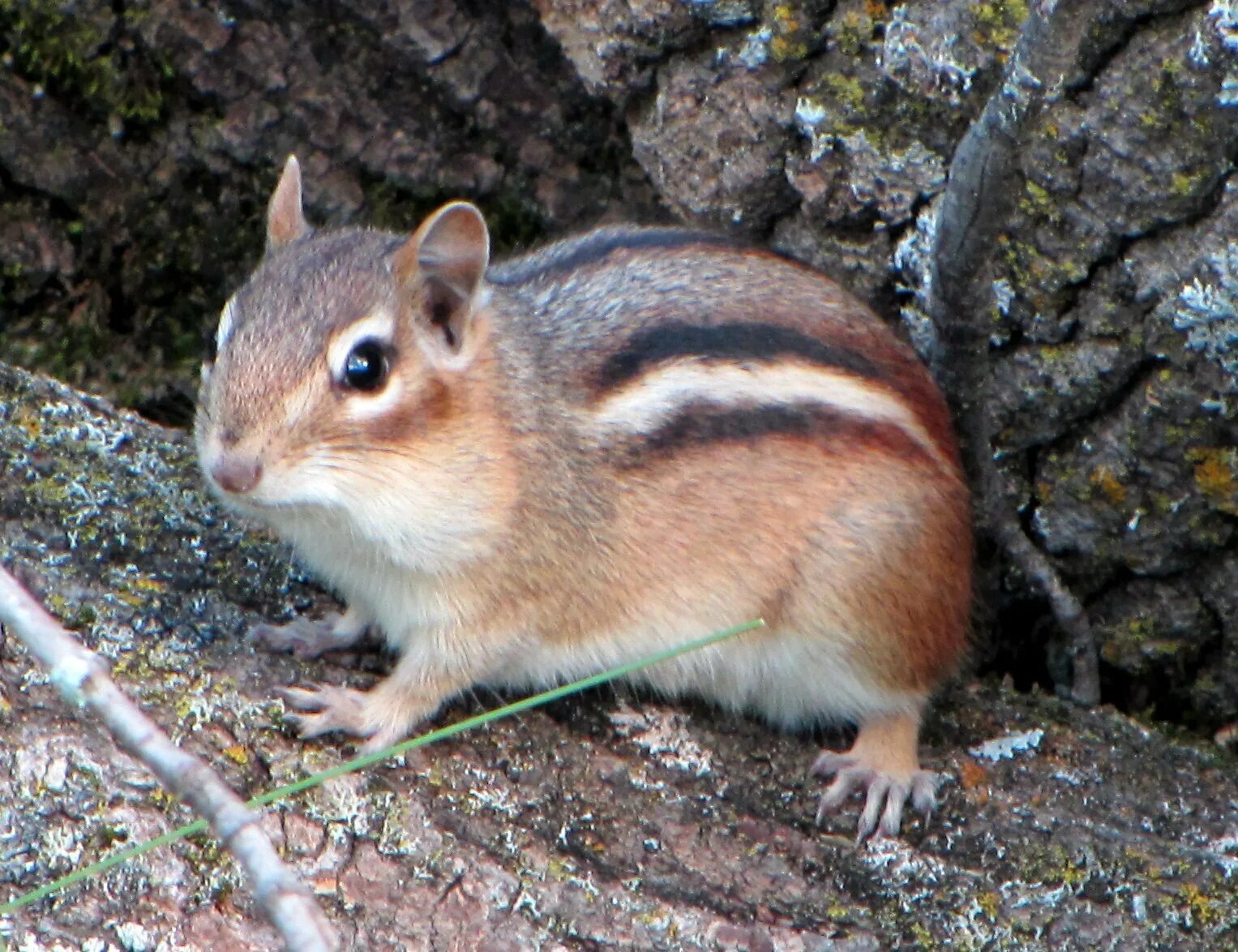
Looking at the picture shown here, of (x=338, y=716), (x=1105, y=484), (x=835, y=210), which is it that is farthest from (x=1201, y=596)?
(x=338, y=716)

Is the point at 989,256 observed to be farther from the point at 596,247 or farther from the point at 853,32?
the point at 596,247

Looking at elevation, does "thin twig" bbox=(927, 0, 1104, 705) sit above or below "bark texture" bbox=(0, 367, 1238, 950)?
above

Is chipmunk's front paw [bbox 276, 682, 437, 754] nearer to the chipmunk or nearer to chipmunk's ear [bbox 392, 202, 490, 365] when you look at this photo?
the chipmunk

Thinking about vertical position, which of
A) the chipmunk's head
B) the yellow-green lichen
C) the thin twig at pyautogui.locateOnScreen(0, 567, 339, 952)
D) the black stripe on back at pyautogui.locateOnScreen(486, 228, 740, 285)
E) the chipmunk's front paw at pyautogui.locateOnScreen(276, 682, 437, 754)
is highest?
the yellow-green lichen

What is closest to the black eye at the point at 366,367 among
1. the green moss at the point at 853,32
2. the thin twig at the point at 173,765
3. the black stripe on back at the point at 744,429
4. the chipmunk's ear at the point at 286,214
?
the chipmunk's ear at the point at 286,214

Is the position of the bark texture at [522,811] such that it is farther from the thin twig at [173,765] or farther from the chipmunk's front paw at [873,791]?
the thin twig at [173,765]

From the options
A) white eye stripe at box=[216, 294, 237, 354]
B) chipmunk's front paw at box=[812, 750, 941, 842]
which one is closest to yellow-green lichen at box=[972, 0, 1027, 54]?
chipmunk's front paw at box=[812, 750, 941, 842]

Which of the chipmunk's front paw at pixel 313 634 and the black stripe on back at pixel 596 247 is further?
the black stripe on back at pixel 596 247

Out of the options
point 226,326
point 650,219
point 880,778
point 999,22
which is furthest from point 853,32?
point 880,778
